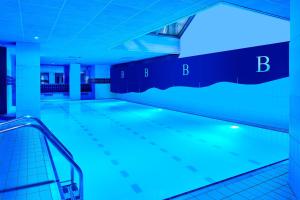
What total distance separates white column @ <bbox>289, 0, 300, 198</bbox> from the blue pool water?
0.85m

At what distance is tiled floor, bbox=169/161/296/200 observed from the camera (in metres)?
2.45

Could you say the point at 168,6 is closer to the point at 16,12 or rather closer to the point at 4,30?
the point at 16,12

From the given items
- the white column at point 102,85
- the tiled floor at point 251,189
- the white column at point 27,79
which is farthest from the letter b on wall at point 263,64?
the white column at point 102,85

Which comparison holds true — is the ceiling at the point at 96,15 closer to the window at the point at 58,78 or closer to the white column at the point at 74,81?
the white column at the point at 74,81

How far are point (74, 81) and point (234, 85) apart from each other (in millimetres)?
13219

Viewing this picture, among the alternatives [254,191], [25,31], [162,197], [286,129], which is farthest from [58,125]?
[286,129]

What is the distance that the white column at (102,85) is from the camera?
17.8m

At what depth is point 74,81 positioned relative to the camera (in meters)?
17.5

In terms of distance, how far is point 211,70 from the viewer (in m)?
8.43

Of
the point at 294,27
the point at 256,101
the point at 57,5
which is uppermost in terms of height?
the point at 57,5

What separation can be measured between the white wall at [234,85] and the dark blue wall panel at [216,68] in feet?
0.64

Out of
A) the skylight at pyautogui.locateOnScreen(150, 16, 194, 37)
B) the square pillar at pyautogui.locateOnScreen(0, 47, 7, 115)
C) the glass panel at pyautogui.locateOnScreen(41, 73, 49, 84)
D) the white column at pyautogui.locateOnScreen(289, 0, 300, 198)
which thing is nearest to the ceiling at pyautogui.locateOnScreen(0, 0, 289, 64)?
the white column at pyautogui.locateOnScreen(289, 0, 300, 198)

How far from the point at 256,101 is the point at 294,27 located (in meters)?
4.70

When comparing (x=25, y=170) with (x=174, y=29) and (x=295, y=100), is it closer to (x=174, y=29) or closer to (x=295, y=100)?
(x=295, y=100)
